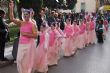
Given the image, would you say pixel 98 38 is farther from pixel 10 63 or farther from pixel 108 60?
pixel 10 63

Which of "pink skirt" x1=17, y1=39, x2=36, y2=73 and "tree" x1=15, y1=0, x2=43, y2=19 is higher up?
"tree" x1=15, y1=0, x2=43, y2=19

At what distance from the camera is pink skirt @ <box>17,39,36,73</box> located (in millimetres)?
9969

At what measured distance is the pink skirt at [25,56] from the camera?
997 cm

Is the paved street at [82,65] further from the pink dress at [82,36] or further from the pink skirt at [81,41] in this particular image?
the pink dress at [82,36]

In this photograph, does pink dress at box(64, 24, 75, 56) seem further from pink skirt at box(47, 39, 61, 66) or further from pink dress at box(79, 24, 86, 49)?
pink dress at box(79, 24, 86, 49)

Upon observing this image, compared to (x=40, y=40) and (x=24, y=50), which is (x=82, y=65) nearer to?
(x=40, y=40)

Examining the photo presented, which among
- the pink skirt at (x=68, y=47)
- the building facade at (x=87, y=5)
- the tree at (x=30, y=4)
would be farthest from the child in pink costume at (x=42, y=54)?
the building facade at (x=87, y=5)

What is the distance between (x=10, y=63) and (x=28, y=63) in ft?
10.7

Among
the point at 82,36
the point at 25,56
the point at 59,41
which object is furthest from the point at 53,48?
the point at 82,36

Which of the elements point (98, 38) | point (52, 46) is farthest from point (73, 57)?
point (98, 38)

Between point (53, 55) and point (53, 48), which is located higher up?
point (53, 48)

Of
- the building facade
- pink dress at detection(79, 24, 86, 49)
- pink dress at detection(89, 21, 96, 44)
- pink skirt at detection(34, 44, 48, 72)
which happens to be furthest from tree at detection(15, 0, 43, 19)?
the building facade

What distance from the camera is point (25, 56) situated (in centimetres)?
1006

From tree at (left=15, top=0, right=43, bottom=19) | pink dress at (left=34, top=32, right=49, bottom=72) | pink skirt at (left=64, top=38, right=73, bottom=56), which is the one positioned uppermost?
tree at (left=15, top=0, right=43, bottom=19)
